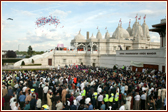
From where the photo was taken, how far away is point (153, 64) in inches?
1096

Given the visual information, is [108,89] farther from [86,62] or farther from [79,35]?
[79,35]

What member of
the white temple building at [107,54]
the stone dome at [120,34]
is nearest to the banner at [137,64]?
the white temple building at [107,54]

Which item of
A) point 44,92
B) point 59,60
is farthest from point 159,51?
point 59,60

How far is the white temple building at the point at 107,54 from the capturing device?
97.8ft

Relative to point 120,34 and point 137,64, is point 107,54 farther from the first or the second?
point 120,34

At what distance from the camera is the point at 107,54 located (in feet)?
144

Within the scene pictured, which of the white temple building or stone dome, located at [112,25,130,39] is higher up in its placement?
stone dome, located at [112,25,130,39]

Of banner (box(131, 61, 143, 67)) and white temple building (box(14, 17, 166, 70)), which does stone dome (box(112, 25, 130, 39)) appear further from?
banner (box(131, 61, 143, 67))

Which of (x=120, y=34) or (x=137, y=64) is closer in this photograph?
(x=137, y=64)

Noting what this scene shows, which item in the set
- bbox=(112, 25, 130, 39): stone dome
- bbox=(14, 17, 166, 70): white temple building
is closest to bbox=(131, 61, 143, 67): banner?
bbox=(14, 17, 166, 70): white temple building

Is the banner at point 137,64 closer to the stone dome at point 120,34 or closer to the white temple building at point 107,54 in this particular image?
the white temple building at point 107,54

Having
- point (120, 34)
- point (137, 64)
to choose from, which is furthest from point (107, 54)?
point (120, 34)

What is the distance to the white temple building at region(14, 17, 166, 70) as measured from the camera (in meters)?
29.8

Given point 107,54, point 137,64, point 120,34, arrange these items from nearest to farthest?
point 137,64 → point 107,54 → point 120,34
